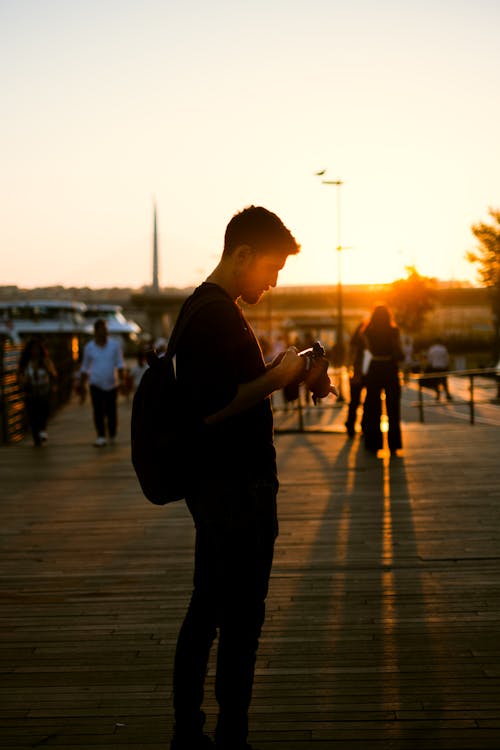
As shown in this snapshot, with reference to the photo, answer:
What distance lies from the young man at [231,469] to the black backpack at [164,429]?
0.03m

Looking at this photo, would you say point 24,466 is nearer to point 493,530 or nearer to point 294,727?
point 493,530

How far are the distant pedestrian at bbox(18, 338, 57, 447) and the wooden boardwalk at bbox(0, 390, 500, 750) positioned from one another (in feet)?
16.1

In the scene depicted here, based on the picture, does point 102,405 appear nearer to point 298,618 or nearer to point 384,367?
point 384,367

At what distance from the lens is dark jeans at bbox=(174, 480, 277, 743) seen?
304 centimetres

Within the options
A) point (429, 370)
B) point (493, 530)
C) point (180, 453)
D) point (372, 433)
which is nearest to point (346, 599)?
point (493, 530)

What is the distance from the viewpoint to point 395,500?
8.43 meters

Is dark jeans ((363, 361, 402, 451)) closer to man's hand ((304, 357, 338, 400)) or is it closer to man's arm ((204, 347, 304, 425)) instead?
man's hand ((304, 357, 338, 400))

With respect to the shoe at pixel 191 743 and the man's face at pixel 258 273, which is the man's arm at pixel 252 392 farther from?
the shoe at pixel 191 743

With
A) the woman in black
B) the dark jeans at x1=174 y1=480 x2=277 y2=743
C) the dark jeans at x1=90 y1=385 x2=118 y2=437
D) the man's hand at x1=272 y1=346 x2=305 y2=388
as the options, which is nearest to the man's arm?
the man's hand at x1=272 y1=346 x2=305 y2=388

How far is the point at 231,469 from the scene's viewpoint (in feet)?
9.93

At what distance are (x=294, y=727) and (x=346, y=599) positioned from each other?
5.58 feet

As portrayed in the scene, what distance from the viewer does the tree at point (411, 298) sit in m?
80.9

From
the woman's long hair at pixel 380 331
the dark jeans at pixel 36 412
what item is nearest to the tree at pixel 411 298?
the dark jeans at pixel 36 412

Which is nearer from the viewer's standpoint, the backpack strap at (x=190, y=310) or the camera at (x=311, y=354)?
the backpack strap at (x=190, y=310)
